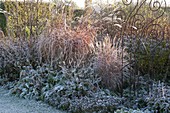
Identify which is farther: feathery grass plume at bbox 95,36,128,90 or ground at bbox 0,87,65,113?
feathery grass plume at bbox 95,36,128,90

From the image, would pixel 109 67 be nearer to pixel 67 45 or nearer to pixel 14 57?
pixel 67 45

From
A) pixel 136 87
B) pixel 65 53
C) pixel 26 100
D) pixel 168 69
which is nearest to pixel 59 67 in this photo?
pixel 65 53

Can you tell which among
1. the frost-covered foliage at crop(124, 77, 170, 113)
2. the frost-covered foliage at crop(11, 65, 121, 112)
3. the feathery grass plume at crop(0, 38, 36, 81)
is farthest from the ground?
the frost-covered foliage at crop(124, 77, 170, 113)

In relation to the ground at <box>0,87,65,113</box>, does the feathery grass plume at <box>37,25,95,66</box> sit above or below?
above

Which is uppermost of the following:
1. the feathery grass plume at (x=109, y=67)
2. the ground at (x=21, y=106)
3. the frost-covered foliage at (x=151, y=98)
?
the feathery grass plume at (x=109, y=67)

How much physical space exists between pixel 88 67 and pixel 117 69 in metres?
0.46

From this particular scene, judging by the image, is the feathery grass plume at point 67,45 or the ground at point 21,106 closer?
the ground at point 21,106

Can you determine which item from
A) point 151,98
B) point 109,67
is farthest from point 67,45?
point 151,98

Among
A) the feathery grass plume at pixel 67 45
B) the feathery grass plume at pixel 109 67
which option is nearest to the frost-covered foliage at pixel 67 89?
the feathery grass plume at pixel 109 67

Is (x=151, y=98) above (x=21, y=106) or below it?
above

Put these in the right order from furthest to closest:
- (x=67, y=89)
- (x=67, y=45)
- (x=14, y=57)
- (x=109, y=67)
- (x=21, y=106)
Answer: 1. (x=14, y=57)
2. (x=67, y=45)
3. (x=109, y=67)
4. (x=67, y=89)
5. (x=21, y=106)

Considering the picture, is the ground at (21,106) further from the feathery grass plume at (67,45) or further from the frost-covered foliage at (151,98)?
the frost-covered foliage at (151,98)

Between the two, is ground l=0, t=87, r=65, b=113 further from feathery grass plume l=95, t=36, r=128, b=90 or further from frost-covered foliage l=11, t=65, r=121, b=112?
feathery grass plume l=95, t=36, r=128, b=90

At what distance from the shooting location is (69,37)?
5.75 meters
